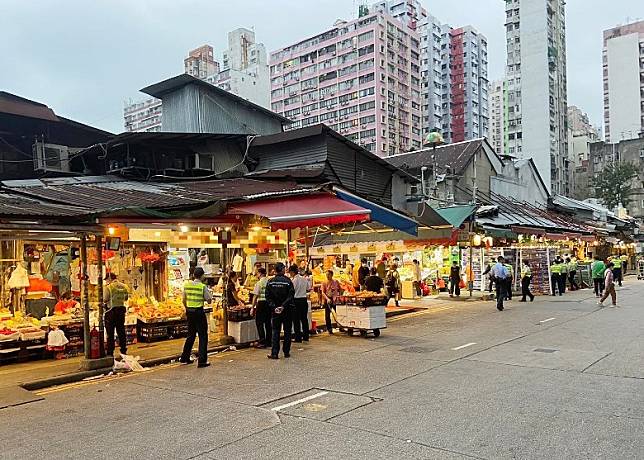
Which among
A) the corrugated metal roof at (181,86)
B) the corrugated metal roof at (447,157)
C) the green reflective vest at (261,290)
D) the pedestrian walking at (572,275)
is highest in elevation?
the corrugated metal roof at (181,86)

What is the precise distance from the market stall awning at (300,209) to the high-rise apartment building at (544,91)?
56.2m

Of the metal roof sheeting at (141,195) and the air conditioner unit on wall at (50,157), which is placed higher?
the air conditioner unit on wall at (50,157)

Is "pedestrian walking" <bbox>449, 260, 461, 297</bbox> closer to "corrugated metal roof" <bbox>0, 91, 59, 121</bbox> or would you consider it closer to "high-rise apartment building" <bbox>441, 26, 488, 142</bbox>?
"corrugated metal roof" <bbox>0, 91, 59, 121</bbox>

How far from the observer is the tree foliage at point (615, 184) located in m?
56.9

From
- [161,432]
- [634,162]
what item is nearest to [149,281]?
[161,432]

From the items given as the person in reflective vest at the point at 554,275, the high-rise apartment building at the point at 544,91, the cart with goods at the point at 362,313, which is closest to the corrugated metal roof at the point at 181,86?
the cart with goods at the point at 362,313

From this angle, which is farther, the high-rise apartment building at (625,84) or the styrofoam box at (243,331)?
the high-rise apartment building at (625,84)

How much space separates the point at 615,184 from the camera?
57156 mm

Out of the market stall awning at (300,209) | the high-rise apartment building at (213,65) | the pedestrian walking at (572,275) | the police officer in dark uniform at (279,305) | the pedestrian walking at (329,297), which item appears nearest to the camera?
the police officer in dark uniform at (279,305)

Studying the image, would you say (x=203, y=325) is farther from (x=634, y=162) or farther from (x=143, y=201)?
(x=634, y=162)

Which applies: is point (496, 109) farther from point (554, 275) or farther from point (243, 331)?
point (243, 331)

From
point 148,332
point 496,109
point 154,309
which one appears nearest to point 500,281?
point 154,309

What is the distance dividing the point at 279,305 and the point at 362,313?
2974 millimetres

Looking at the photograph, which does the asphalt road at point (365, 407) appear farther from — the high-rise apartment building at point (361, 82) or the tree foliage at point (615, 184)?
the high-rise apartment building at point (361, 82)
